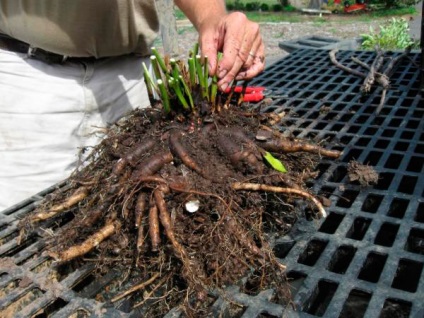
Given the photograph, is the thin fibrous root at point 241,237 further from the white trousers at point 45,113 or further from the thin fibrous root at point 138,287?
the white trousers at point 45,113

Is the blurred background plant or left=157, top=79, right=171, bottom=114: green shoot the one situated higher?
left=157, top=79, right=171, bottom=114: green shoot

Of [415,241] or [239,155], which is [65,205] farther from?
[415,241]

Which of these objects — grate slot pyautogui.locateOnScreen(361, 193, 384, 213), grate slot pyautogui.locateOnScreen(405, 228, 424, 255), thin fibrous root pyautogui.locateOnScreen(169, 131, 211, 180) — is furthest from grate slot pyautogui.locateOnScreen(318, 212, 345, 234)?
thin fibrous root pyautogui.locateOnScreen(169, 131, 211, 180)

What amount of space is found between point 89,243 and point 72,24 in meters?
1.00

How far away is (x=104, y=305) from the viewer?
48.0 inches

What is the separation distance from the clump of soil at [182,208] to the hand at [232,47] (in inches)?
6.6

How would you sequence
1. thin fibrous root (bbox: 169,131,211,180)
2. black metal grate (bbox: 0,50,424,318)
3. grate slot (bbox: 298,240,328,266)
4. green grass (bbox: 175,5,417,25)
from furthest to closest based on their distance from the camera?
green grass (bbox: 175,5,417,25) < thin fibrous root (bbox: 169,131,211,180) < grate slot (bbox: 298,240,328,266) < black metal grate (bbox: 0,50,424,318)

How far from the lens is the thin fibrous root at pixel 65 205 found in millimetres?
1578

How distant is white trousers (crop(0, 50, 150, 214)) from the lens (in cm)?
205

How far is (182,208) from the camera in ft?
4.74

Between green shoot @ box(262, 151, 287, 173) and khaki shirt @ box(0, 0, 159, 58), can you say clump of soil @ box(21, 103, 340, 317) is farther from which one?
khaki shirt @ box(0, 0, 159, 58)

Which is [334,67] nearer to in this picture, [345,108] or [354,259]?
[345,108]

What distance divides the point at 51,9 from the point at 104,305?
1.29 m

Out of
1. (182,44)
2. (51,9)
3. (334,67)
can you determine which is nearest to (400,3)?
(182,44)
